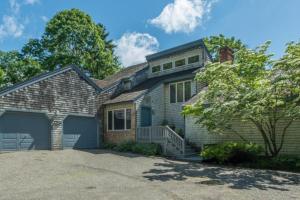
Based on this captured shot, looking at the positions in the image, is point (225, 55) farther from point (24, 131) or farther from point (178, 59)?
point (24, 131)

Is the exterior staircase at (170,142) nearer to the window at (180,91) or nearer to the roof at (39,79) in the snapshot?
the window at (180,91)

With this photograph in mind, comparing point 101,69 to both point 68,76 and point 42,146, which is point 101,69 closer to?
point 68,76

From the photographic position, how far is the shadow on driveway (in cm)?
960

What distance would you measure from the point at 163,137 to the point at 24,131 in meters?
8.48

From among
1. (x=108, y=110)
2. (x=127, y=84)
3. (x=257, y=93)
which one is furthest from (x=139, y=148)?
(x=257, y=93)

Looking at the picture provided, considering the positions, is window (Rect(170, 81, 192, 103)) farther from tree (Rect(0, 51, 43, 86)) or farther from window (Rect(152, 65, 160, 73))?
tree (Rect(0, 51, 43, 86))

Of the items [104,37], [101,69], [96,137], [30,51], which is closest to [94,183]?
[96,137]

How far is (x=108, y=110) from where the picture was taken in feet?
73.0

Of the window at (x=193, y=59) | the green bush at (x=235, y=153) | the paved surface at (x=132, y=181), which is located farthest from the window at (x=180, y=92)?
the paved surface at (x=132, y=181)

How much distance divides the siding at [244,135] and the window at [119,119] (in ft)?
13.8

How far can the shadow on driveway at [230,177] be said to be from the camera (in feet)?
31.5

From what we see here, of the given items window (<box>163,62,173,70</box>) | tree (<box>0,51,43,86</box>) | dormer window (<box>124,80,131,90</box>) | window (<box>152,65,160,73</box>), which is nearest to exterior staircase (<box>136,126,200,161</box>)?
dormer window (<box>124,80,131,90</box>)

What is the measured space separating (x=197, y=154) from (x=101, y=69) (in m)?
23.6

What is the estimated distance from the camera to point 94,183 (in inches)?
376
